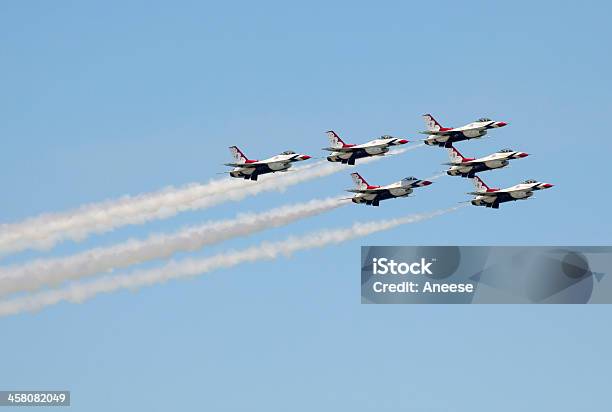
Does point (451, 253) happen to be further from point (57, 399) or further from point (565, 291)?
point (57, 399)

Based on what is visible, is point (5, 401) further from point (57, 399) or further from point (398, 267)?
point (398, 267)

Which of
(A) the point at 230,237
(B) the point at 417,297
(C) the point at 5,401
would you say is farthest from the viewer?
(A) the point at 230,237

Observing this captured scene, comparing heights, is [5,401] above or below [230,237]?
below

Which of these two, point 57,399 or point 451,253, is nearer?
point 57,399

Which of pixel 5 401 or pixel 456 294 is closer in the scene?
pixel 5 401

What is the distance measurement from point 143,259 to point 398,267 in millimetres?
30251

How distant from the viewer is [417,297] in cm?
18525

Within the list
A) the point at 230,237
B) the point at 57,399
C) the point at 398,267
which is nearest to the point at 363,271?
the point at 398,267

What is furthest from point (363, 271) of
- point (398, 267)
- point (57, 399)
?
point (57, 399)

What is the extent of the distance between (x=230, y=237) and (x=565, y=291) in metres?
40.7

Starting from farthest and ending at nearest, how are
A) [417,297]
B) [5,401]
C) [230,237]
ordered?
[230,237] → [417,297] → [5,401]

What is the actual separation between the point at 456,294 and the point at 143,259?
1452 inches

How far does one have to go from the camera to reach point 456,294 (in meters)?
187

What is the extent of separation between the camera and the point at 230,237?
19962 centimetres
